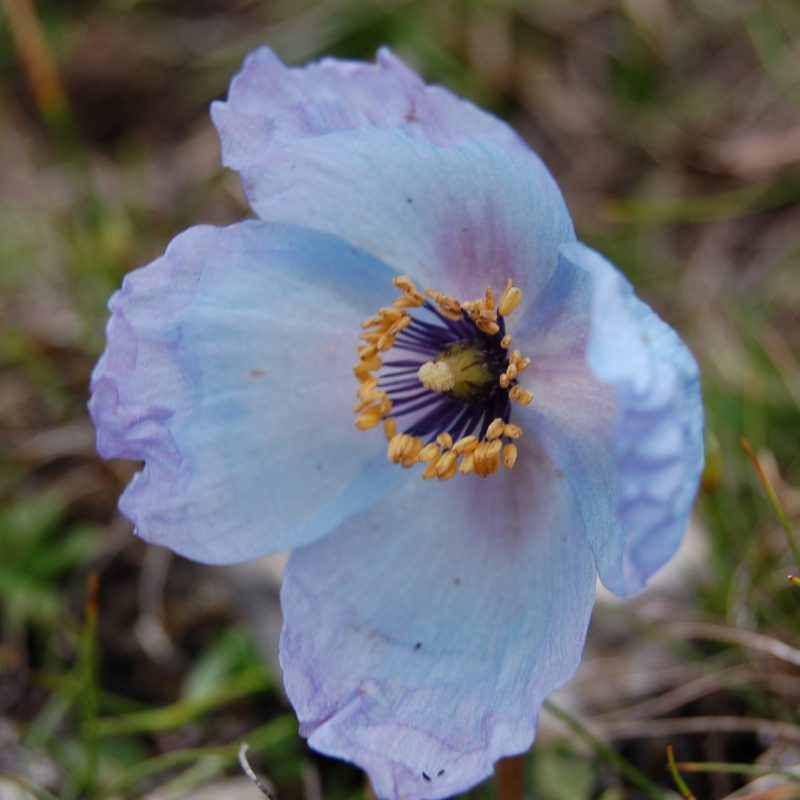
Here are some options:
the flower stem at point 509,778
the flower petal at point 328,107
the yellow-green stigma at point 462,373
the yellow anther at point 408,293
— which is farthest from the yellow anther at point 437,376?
the flower stem at point 509,778

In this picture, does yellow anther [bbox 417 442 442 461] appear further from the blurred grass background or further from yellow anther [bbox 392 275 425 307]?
the blurred grass background

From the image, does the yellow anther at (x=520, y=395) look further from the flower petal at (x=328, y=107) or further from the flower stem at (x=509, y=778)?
the flower stem at (x=509, y=778)

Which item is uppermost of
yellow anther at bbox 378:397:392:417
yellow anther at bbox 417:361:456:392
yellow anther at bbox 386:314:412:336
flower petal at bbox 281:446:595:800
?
yellow anther at bbox 386:314:412:336

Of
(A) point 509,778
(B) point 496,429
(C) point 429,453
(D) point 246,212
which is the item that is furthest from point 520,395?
(D) point 246,212

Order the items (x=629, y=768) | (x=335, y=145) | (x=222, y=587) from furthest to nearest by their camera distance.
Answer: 1. (x=222, y=587)
2. (x=629, y=768)
3. (x=335, y=145)

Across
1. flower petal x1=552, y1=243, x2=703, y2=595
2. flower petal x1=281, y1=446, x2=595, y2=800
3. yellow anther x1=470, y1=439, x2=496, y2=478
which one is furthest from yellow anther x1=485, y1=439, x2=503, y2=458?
flower petal x1=552, y1=243, x2=703, y2=595

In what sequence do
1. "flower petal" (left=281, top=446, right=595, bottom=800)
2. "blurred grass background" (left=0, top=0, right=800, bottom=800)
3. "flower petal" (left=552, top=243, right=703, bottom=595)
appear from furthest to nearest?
"blurred grass background" (left=0, top=0, right=800, bottom=800), "flower petal" (left=281, top=446, right=595, bottom=800), "flower petal" (left=552, top=243, right=703, bottom=595)

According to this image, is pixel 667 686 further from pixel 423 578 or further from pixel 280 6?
pixel 280 6

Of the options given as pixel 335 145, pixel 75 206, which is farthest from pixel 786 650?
pixel 75 206
